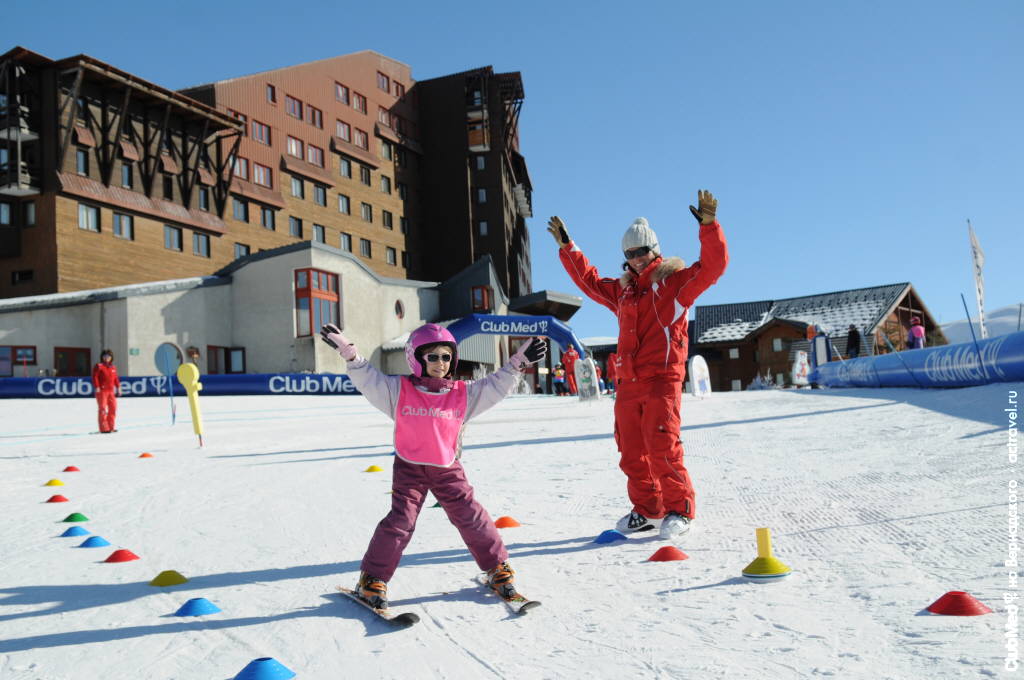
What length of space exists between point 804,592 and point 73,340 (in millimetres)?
31315

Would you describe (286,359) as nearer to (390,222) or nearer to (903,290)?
(390,222)

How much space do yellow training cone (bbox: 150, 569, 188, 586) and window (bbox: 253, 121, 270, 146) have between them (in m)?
39.8

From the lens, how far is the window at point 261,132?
3972cm

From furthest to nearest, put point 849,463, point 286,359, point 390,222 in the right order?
1. point 390,222
2. point 286,359
3. point 849,463

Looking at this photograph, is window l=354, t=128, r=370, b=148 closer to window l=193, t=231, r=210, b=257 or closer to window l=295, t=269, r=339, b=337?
window l=193, t=231, r=210, b=257

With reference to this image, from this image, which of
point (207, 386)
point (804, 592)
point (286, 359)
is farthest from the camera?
point (286, 359)

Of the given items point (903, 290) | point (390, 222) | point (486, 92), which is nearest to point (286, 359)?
point (390, 222)

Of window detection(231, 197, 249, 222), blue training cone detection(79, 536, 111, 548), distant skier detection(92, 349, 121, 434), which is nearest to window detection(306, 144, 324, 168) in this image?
window detection(231, 197, 249, 222)

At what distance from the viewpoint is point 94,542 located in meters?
4.43

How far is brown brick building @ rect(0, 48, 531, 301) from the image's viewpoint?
29.9 meters

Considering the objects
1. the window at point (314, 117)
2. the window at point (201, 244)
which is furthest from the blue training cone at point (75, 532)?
the window at point (314, 117)

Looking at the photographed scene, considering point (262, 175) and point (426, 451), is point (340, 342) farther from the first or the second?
point (262, 175)

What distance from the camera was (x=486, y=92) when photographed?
50531mm

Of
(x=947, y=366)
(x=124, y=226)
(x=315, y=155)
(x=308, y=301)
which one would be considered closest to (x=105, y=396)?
(x=947, y=366)
